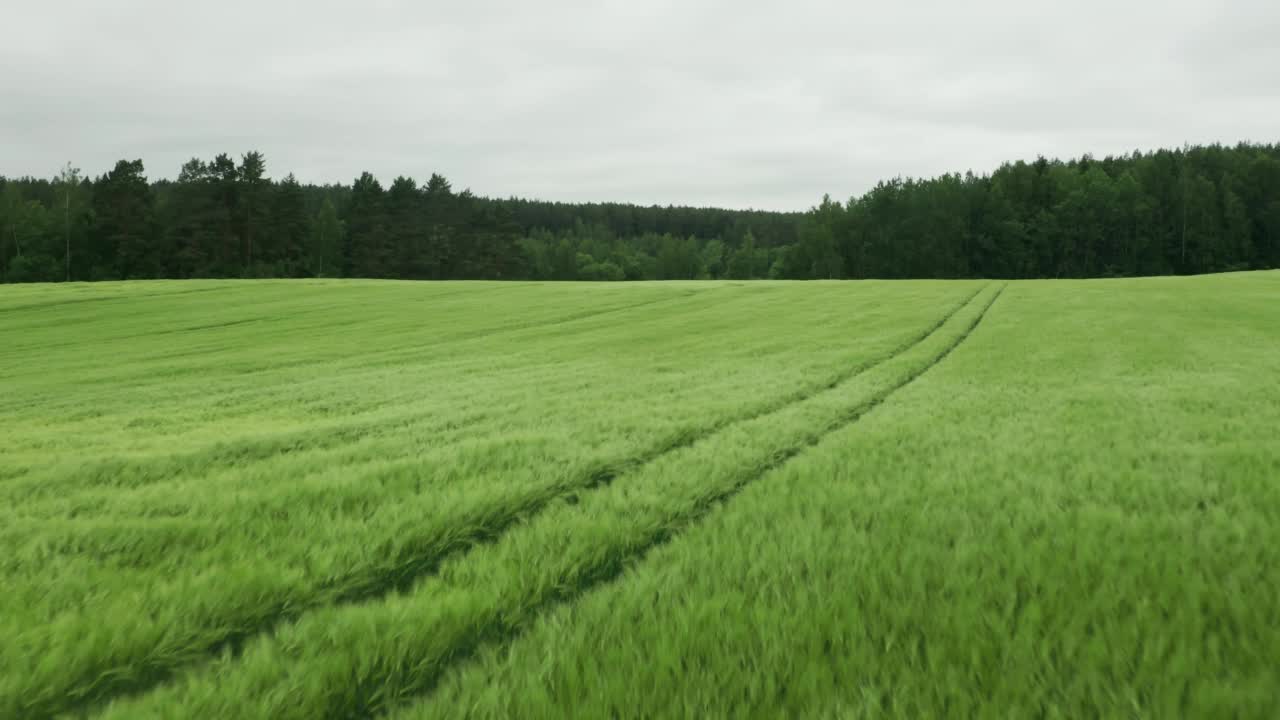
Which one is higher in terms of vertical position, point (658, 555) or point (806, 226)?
point (806, 226)

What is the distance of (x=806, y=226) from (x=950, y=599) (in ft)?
345

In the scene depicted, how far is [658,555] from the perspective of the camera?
3.23 metres

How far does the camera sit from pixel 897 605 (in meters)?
2.58

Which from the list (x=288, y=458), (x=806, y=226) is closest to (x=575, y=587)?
(x=288, y=458)

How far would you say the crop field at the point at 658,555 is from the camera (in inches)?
83.0

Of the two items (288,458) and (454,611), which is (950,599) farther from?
(288,458)

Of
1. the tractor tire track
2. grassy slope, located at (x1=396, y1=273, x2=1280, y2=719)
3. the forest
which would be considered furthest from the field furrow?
the forest

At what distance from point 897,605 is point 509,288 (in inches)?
1773

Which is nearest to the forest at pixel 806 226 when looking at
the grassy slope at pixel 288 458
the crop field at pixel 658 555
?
the grassy slope at pixel 288 458

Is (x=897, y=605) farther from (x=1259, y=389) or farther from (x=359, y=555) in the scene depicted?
(x=1259, y=389)

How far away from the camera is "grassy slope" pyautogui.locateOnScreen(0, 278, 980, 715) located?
261 cm

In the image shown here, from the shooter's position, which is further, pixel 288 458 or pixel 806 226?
pixel 806 226

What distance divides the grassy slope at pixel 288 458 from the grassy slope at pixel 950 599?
1214mm

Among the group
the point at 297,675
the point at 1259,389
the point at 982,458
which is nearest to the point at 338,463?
the point at 297,675
